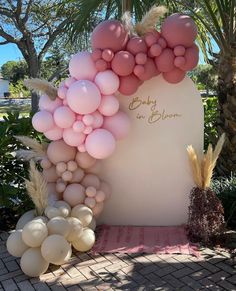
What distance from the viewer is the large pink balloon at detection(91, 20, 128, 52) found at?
3865 millimetres

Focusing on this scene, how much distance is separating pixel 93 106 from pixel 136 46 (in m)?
0.80

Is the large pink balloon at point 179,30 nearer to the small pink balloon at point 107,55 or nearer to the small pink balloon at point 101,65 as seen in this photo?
the small pink balloon at point 107,55

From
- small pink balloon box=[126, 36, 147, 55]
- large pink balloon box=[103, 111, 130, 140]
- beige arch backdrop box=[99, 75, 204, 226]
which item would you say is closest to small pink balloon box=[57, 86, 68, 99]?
large pink balloon box=[103, 111, 130, 140]

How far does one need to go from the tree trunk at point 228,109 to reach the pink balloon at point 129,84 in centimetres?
165

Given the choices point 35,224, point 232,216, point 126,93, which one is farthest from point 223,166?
point 35,224

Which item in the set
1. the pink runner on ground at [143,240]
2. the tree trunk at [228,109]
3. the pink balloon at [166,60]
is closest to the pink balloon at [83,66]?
the pink balloon at [166,60]

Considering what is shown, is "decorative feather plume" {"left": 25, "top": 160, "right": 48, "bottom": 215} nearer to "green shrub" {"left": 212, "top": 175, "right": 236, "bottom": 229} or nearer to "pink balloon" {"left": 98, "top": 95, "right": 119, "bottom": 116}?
"pink balloon" {"left": 98, "top": 95, "right": 119, "bottom": 116}

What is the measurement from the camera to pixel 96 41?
392 cm

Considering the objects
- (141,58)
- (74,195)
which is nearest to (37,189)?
(74,195)

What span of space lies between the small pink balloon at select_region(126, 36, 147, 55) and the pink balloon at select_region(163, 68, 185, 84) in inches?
14.5

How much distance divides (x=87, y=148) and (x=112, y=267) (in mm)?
1272

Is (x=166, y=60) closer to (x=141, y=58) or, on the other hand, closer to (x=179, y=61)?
(x=179, y=61)

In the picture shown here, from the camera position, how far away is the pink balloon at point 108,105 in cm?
400

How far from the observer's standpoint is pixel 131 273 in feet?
11.5
